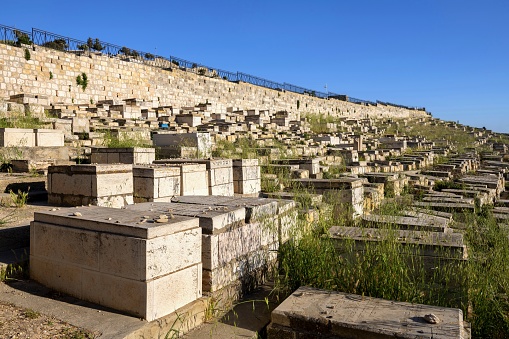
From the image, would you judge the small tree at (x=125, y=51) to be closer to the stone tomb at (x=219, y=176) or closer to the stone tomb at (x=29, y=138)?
the stone tomb at (x=29, y=138)

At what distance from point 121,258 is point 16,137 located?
7717mm

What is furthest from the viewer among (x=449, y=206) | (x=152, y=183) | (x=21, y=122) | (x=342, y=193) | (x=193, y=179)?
(x=21, y=122)

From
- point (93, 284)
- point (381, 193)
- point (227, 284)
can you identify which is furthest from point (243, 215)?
point (381, 193)

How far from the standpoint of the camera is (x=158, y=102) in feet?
91.8

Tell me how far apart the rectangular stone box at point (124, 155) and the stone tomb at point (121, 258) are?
413 centimetres

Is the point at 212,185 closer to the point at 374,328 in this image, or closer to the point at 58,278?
the point at 58,278

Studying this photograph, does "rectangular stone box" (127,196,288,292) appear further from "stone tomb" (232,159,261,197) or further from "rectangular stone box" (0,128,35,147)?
"rectangular stone box" (0,128,35,147)

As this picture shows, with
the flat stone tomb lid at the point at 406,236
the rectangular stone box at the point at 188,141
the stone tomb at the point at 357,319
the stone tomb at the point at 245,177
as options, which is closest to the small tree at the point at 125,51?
the rectangular stone box at the point at 188,141

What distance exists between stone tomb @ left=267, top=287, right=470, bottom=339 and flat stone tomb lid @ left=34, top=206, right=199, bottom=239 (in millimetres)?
1079

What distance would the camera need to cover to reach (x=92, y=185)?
5.66 metres

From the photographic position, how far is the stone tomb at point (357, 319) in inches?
112

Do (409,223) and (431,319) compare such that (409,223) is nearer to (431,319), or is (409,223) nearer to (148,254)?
A: (431,319)

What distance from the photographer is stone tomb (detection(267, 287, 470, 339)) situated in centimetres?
285

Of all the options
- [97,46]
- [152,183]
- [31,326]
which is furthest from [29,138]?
[97,46]
